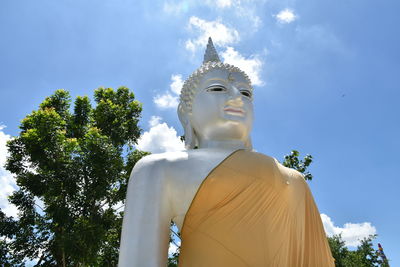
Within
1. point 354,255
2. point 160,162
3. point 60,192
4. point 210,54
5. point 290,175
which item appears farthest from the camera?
point 354,255

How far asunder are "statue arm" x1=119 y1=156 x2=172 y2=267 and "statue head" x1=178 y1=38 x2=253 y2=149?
0.80 metres

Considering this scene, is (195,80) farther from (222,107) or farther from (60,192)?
(60,192)

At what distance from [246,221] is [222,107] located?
119cm

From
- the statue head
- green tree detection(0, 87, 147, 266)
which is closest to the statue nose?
the statue head

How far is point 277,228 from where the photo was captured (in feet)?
9.58

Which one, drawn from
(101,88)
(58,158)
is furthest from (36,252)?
(101,88)

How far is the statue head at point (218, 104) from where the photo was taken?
3.46 m

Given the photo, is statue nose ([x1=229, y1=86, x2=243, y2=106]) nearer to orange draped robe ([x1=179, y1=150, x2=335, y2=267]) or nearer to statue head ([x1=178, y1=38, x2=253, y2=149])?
statue head ([x1=178, y1=38, x2=253, y2=149])

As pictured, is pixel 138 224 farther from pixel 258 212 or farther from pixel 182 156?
pixel 258 212

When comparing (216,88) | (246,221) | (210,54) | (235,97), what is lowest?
(246,221)

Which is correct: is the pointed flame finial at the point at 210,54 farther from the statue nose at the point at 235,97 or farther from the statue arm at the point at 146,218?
the statue arm at the point at 146,218

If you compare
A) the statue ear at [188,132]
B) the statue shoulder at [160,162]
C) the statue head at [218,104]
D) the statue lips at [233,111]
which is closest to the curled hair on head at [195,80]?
the statue head at [218,104]

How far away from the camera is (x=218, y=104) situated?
345cm

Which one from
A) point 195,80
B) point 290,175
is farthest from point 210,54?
point 290,175
